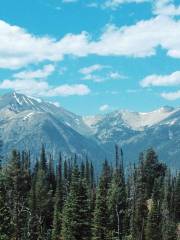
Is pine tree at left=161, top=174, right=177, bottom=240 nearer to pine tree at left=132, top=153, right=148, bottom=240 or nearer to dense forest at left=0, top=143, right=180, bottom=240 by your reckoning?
dense forest at left=0, top=143, right=180, bottom=240

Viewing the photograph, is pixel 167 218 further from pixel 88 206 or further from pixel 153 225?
pixel 88 206

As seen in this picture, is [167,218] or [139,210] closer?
[139,210]

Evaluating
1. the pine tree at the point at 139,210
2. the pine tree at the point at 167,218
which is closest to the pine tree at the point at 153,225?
the pine tree at the point at 139,210

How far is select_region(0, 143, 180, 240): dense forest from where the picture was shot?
3209 inches

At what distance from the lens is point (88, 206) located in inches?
3440

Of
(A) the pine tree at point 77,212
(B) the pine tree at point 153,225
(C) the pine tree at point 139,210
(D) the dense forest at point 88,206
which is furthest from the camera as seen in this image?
→ (C) the pine tree at point 139,210

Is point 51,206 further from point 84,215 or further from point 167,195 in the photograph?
point 84,215

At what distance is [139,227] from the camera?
13375cm

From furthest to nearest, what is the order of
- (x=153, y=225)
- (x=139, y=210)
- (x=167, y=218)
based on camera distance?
(x=167, y=218), (x=139, y=210), (x=153, y=225)

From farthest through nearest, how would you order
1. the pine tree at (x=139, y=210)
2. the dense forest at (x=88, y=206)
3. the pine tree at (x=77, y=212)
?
1. the pine tree at (x=139, y=210)
2. the dense forest at (x=88, y=206)
3. the pine tree at (x=77, y=212)

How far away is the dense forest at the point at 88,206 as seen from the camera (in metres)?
81.5

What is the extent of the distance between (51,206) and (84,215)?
188ft

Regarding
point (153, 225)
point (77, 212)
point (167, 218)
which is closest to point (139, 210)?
point (167, 218)

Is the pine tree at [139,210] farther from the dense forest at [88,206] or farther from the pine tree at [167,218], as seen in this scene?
the pine tree at [167,218]
